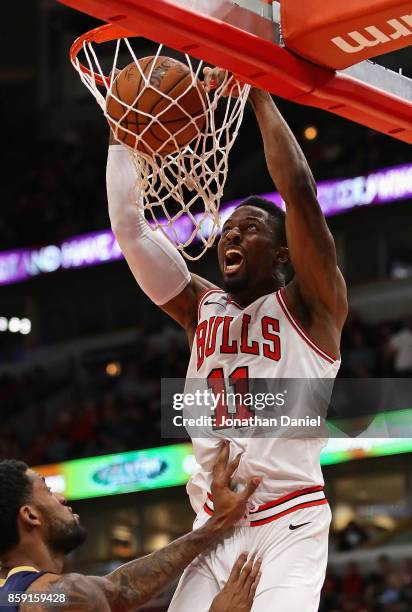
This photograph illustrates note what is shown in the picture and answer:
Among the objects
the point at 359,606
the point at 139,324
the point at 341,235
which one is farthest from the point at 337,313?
the point at 139,324

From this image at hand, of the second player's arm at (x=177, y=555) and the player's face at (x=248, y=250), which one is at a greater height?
the player's face at (x=248, y=250)

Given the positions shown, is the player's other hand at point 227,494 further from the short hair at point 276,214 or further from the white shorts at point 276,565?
the short hair at point 276,214

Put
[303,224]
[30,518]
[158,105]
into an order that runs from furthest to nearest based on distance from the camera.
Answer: [158,105] < [303,224] < [30,518]

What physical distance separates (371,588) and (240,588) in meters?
7.83

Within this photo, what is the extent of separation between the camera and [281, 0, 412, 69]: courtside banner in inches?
140

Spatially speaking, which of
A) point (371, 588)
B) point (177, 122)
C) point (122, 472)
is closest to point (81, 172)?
point (122, 472)

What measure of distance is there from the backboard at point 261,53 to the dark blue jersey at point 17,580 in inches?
67.0

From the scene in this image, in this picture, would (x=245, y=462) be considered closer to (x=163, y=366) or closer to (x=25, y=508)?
(x=25, y=508)

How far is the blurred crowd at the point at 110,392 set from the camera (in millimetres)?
13289

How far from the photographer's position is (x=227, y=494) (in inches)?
152

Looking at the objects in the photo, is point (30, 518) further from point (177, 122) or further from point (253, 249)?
point (177, 122)

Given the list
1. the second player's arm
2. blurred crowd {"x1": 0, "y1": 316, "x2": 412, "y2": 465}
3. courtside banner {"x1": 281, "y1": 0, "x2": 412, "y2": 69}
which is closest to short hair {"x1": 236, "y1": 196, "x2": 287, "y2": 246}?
courtside banner {"x1": 281, "y1": 0, "x2": 412, "y2": 69}

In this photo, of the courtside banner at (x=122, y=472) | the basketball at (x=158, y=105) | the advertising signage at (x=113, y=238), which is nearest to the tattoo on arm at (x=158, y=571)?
the basketball at (x=158, y=105)

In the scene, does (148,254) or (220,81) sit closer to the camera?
(220,81)
